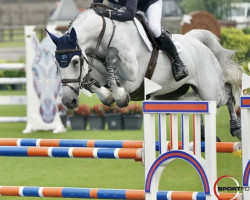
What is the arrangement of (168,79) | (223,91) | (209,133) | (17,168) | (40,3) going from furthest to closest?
(40,3) → (17,168) → (223,91) → (168,79) → (209,133)

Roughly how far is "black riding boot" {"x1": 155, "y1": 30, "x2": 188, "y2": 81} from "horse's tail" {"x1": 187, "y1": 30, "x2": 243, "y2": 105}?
79 centimetres

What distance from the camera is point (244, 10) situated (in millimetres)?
39250

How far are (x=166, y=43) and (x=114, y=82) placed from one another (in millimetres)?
719

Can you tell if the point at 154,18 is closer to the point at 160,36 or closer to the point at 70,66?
the point at 160,36

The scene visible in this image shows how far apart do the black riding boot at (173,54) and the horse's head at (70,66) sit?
0.84 meters

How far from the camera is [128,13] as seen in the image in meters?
6.03

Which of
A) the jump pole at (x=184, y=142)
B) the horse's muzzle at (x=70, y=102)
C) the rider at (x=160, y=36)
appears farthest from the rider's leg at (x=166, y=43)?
the jump pole at (x=184, y=142)

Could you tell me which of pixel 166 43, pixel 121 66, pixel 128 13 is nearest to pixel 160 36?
pixel 166 43

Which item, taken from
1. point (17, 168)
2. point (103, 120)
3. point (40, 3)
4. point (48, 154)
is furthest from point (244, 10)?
point (48, 154)

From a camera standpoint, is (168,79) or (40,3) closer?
(168,79)

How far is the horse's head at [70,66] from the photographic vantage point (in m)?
5.67

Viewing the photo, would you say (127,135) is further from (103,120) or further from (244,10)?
(244,10)

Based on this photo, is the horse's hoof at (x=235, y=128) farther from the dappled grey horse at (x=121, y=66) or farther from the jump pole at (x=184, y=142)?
the jump pole at (x=184, y=142)

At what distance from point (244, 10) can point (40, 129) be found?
28671 millimetres
